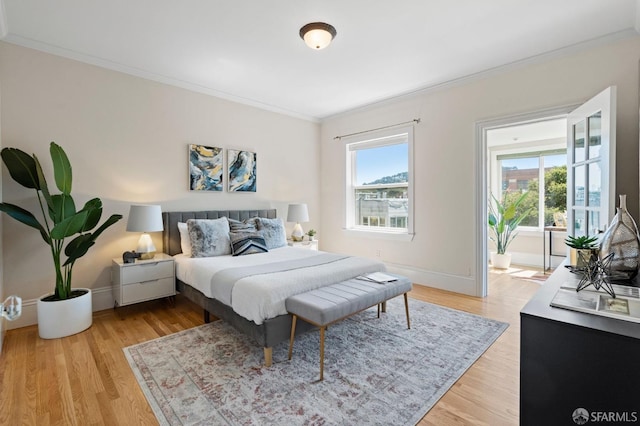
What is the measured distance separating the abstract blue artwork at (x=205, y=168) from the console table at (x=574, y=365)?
12.7ft

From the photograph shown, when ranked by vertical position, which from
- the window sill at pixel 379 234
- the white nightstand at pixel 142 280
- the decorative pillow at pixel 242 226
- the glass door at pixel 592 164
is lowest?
the white nightstand at pixel 142 280

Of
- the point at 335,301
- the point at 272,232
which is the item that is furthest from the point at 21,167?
the point at 335,301

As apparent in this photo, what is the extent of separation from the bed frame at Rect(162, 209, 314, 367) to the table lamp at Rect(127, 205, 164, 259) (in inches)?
13.4

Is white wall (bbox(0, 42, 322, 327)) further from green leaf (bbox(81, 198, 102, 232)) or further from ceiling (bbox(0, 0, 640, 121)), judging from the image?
green leaf (bbox(81, 198, 102, 232))

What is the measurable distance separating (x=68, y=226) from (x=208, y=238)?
1.28m

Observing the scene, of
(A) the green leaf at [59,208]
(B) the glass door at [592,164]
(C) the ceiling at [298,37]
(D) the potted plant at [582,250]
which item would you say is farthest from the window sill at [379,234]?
(A) the green leaf at [59,208]

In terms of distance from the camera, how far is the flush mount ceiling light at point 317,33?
2.56 meters

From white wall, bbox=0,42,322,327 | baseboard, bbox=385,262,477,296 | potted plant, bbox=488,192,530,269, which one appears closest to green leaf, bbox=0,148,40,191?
white wall, bbox=0,42,322,327

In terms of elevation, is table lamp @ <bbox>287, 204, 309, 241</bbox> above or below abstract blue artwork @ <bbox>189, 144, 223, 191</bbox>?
below

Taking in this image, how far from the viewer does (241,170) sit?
14.7 ft

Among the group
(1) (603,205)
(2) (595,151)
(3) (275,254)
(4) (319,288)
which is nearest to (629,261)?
(1) (603,205)

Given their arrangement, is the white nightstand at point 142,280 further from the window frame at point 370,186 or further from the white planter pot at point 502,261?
the white planter pot at point 502,261

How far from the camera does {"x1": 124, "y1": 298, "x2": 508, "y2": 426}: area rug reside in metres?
1.76

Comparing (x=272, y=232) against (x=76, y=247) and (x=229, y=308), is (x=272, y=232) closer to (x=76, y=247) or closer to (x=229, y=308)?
(x=229, y=308)
